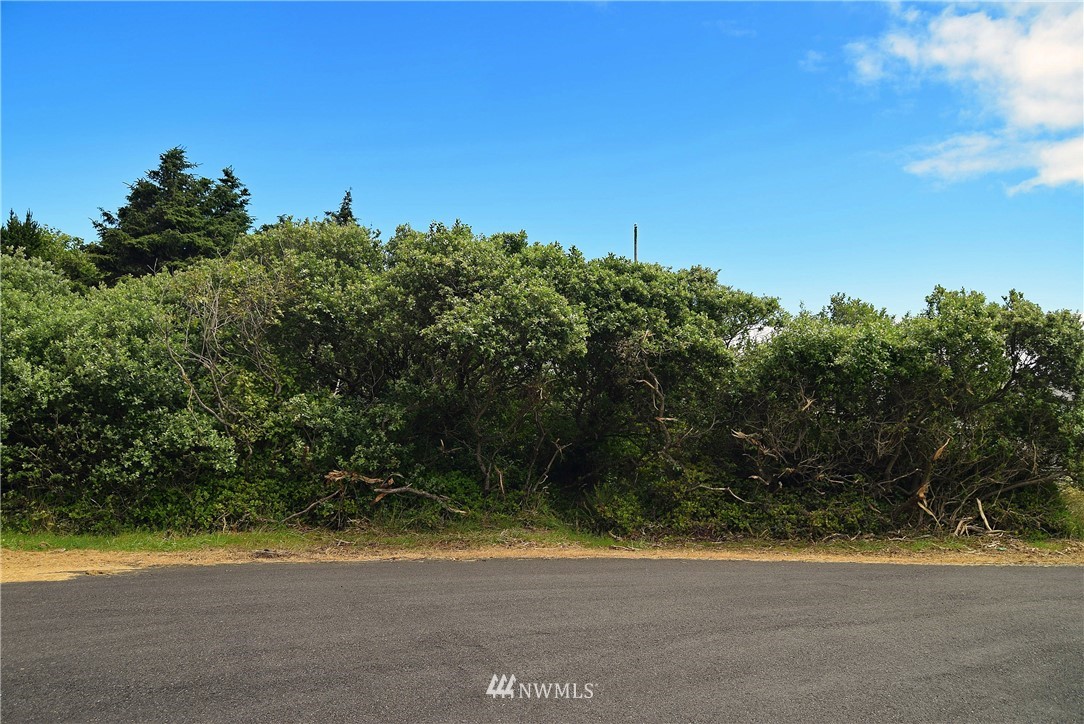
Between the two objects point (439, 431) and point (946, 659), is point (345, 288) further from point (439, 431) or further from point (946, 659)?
point (946, 659)

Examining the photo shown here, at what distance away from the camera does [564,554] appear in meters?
11.1

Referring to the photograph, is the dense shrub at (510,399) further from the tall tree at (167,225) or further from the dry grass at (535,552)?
the tall tree at (167,225)

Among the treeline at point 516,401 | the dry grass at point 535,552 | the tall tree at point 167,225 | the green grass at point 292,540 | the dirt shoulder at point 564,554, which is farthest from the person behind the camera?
the tall tree at point 167,225

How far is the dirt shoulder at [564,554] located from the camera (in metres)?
9.61

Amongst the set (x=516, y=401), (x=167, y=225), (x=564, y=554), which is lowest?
(x=564, y=554)

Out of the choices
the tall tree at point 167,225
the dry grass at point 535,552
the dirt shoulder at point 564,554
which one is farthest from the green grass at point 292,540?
the tall tree at point 167,225

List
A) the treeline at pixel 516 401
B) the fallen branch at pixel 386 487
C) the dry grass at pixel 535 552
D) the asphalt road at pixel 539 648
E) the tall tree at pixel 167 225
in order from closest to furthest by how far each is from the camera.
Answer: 1. the asphalt road at pixel 539 648
2. the dry grass at pixel 535 552
3. the treeline at pixel 516 401
4. the fallen branch at pixel 386 487
5. the tall tree at pixel 167 225

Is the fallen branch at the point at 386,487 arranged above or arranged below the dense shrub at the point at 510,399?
below

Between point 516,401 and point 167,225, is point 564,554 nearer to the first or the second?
point 516,401

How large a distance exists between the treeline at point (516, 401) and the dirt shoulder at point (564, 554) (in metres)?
0.80

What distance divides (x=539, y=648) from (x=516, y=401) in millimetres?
8389

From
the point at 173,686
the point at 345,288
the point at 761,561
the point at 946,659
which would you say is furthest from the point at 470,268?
the point at 946,659

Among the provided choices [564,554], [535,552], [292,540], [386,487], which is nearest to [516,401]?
[386,487]

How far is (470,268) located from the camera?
11.8 meters
